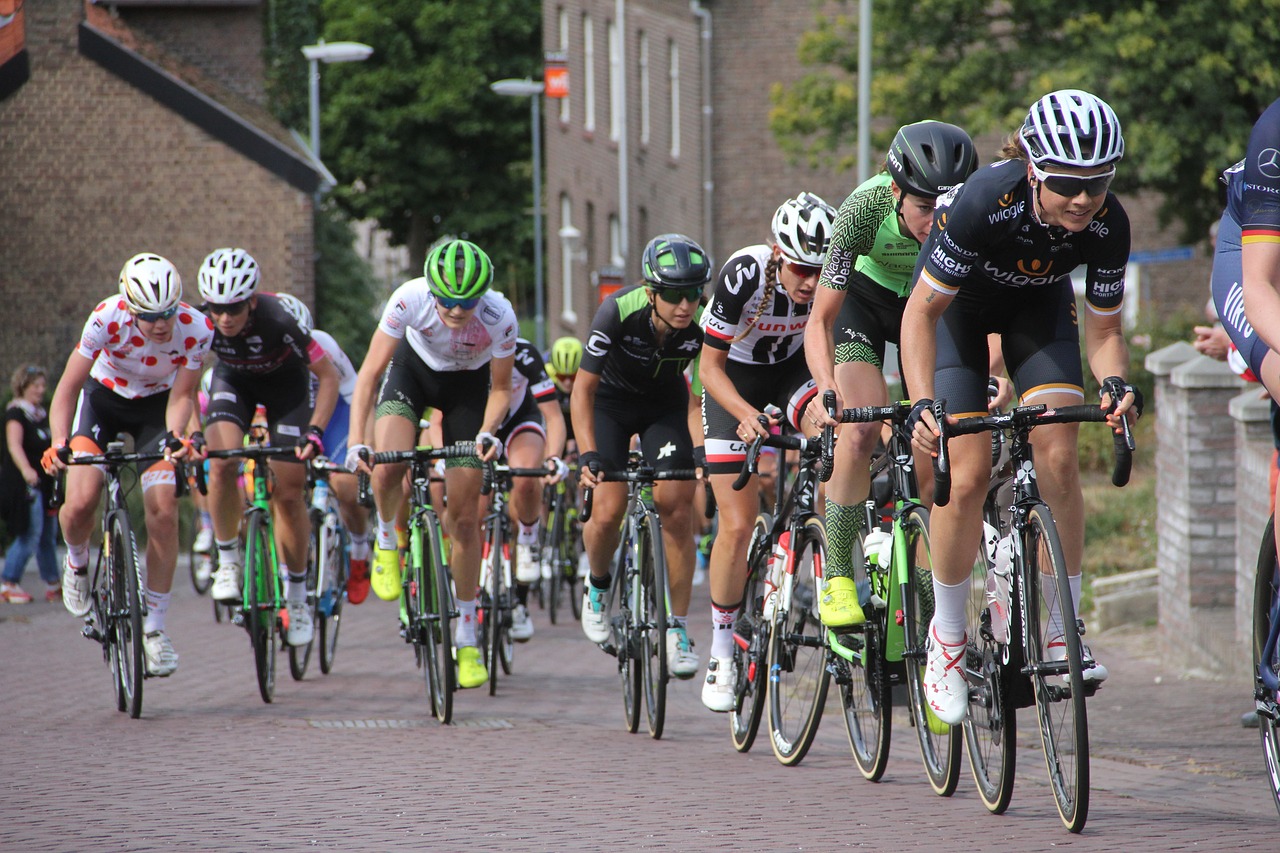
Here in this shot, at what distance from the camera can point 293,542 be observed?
33.4ft

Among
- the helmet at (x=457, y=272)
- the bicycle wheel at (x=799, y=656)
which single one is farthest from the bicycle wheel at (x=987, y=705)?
the helmet at (x=457, y=272)

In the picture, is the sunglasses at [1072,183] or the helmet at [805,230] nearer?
the sunglasses at [1072,183]

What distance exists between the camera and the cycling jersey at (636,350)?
868 centimetres

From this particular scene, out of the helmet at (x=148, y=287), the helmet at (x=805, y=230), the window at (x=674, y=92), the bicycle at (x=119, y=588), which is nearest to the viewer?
the helmet at (x=805, y=230)

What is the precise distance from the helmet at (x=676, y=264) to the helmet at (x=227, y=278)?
8.39 ft

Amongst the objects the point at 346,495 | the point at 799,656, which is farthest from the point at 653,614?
the point at 346,495

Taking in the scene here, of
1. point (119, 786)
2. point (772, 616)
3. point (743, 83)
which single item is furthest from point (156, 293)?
point (743, 83)

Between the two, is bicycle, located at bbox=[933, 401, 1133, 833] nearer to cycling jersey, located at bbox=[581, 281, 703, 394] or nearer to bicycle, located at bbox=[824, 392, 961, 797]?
bicycle, located at bbox=[824, 392, 961, 797]

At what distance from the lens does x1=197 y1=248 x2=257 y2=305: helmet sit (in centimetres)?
972

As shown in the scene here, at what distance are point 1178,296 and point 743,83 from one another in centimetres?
904

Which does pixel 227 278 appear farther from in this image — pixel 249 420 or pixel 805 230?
pixel 805 230

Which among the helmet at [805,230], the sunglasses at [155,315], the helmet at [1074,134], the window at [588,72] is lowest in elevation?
the sunglasses at [155,315]

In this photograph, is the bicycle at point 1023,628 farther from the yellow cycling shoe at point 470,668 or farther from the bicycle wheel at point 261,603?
the bicycle wheel at point 261,603

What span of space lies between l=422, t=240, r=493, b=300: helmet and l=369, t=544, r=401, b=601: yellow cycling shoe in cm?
198
